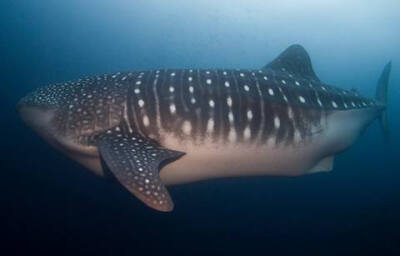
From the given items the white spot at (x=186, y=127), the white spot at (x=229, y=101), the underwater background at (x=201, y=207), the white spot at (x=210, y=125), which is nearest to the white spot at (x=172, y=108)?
the white spot at (x=186, y=127)

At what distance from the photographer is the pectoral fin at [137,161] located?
5.07 metres

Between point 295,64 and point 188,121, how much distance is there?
3541mm

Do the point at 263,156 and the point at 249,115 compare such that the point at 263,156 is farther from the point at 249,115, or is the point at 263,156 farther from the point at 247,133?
the point at 249,115

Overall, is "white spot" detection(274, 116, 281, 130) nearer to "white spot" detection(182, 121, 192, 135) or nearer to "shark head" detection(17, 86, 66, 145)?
"white spot" detection(182, 121, 192, 135)

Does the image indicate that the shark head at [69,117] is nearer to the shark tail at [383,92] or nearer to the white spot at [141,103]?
the white spot at [141,103]

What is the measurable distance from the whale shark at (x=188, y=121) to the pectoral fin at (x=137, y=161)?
18 mm

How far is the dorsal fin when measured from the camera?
8.60 metres

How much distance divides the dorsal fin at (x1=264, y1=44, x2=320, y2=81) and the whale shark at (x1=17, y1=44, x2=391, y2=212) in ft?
3.18

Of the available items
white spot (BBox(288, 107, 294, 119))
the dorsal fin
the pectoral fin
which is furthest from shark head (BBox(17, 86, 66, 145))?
the dorsal fin

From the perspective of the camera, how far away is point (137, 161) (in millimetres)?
5582

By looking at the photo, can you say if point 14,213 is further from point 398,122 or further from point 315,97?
point 398,122

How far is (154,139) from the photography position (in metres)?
6.35

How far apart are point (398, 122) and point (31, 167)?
240ft

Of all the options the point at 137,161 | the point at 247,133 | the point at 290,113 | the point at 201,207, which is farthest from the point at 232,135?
the point at 201,207
